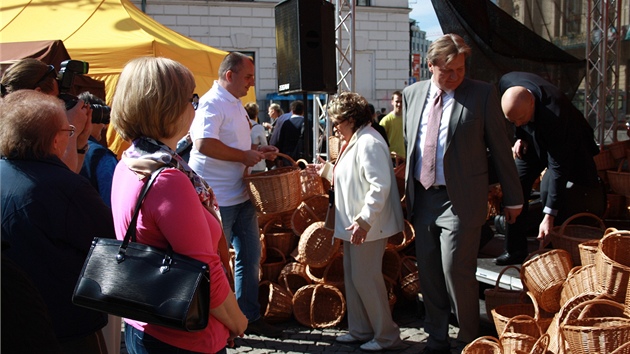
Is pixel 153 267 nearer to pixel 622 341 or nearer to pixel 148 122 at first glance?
pixel 148 122

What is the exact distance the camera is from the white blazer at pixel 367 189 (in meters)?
4.02

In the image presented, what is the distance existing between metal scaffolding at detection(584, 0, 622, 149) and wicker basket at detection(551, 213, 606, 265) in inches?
133

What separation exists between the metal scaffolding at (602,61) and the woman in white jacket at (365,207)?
15.2 feet

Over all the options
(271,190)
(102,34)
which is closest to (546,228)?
(271,190)

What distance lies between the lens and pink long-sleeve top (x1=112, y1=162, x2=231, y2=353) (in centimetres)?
182

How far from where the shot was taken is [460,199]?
3754 mm

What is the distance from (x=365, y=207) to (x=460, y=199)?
60 centimetres

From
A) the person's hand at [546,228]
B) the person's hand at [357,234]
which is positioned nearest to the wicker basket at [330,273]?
the person's hand at [357,234]

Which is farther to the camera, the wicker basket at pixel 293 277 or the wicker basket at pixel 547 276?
the wicker basket at pixel 293 277

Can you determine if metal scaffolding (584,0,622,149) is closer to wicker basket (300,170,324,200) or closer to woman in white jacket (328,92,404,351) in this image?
wicker basket (300,170,324,200)

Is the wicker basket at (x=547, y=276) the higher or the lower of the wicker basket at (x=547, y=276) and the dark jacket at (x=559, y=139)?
the lower

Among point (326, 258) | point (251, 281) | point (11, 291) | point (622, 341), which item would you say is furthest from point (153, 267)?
point (326, 258)

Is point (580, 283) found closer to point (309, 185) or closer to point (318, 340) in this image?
point (318, 340)

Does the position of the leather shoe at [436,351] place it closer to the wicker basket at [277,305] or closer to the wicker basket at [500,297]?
the wicker basket at [500,297]
